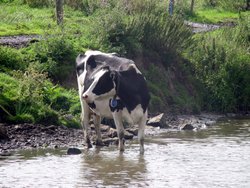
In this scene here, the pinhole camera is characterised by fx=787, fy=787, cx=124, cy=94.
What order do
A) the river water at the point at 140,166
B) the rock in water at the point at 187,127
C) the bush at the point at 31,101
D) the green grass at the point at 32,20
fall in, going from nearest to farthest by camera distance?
the river water at the point at 140,166 → the bush at the point at 31,101 → the rock in water at the point at 187,127 → the green grass at the point at 32,20

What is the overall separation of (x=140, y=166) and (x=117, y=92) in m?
2.07

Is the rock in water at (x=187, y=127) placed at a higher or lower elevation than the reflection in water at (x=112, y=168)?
higher

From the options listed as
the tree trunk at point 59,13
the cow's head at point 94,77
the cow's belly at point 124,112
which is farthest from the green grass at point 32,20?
the cow's belly at point 124,112

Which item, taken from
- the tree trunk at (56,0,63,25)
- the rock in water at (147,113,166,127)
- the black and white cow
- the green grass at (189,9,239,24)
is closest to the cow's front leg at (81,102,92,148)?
the black and white cow

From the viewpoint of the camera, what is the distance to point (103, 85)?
18.3 metres

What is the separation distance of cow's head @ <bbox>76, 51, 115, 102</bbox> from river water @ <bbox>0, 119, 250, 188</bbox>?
1.38 metres

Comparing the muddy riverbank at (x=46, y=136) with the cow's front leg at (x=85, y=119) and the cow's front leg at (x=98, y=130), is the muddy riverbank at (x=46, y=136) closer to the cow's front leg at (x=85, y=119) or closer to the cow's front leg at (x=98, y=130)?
the cow's front leg at (x=98, y=130)

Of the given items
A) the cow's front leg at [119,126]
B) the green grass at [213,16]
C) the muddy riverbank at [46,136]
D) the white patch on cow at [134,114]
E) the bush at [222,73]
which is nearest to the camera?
the white patch on cow at [134,114]

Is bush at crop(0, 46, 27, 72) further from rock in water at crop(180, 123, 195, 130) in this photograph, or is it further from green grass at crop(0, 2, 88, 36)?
rock in water at crop(180, 123, 195, 130)

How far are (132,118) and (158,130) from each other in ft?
13.8

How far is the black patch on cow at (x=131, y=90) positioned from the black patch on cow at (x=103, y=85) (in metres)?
0.29

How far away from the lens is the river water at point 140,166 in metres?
15.2

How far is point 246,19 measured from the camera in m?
32.6

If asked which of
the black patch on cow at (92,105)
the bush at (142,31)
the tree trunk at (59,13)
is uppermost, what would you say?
the tree trunk at (59,13)
